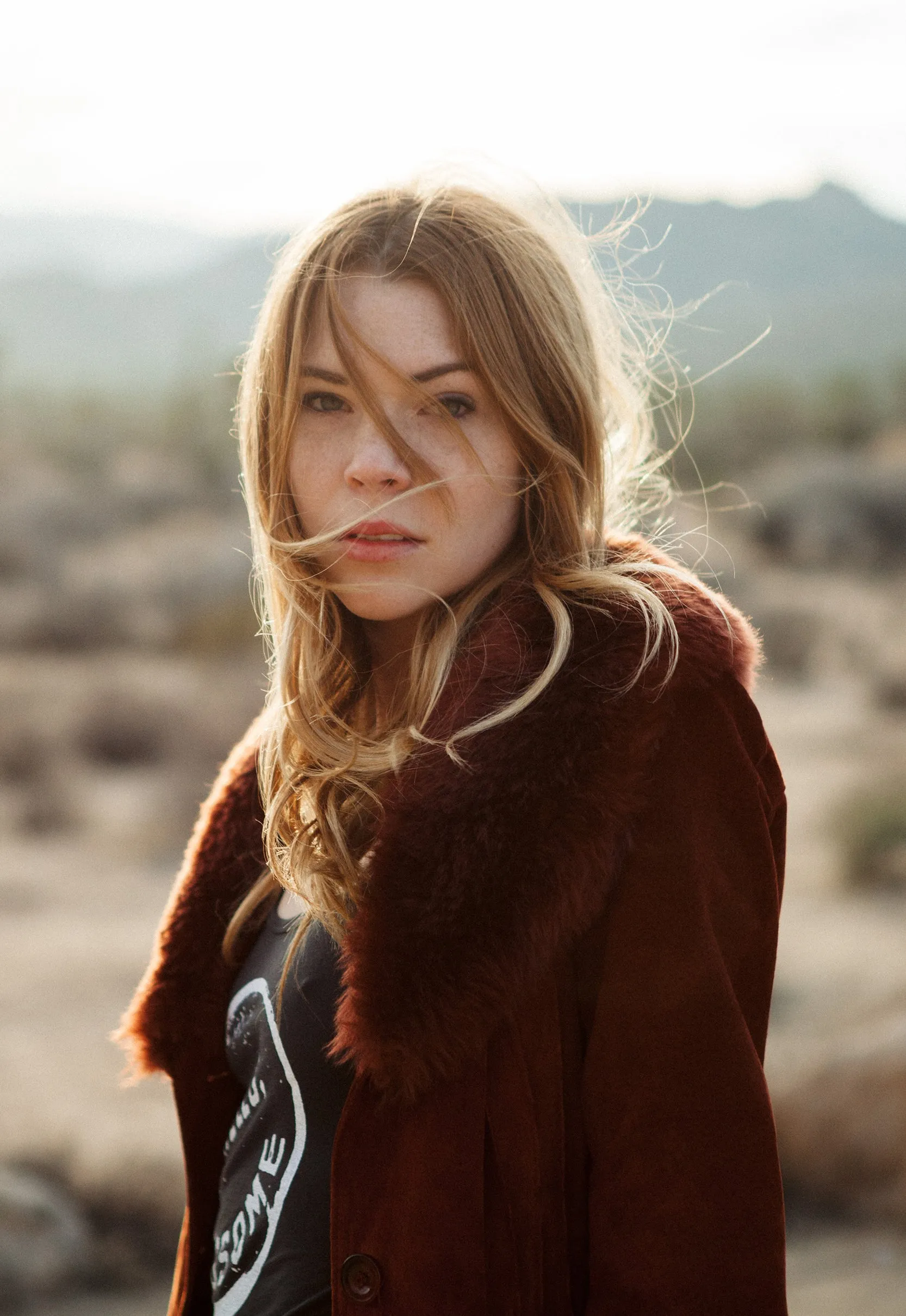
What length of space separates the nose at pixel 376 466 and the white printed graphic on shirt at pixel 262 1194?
58cm

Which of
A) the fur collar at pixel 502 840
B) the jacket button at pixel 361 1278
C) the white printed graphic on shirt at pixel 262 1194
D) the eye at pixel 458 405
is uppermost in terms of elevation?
the eye at pixel 458 405

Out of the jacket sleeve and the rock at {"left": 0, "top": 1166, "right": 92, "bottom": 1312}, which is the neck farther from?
the rock at {"left": 0, "top": 1166, "right": 92, "bottom": 1312}

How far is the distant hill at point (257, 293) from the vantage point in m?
14.4

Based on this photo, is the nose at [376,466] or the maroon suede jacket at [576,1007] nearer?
the maroon suede jacket at [576,1007]

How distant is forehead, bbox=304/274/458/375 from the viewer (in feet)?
3.95

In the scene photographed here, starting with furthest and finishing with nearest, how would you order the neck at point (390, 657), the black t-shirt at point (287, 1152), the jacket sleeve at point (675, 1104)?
the neck at point (390, 657) < the black t-shirt at point (287, 1152) < the jacket sleeve at point (675, 1104)

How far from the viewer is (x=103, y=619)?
9320 mm

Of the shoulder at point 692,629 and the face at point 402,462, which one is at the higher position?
the face at point 402,462

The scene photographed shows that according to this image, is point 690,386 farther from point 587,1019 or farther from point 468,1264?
point 468,1264

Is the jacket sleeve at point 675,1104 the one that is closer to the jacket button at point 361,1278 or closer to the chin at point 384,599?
the jacket button at point 361,1278

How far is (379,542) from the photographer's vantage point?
1.26 metres

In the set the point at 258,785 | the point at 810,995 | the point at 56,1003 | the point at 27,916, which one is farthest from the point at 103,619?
the point at 258,785

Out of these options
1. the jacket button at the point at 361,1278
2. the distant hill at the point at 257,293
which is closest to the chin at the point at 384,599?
the jacket button at the point at 361,1278

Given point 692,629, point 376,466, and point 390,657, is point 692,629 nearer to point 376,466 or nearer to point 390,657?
point 376,466
